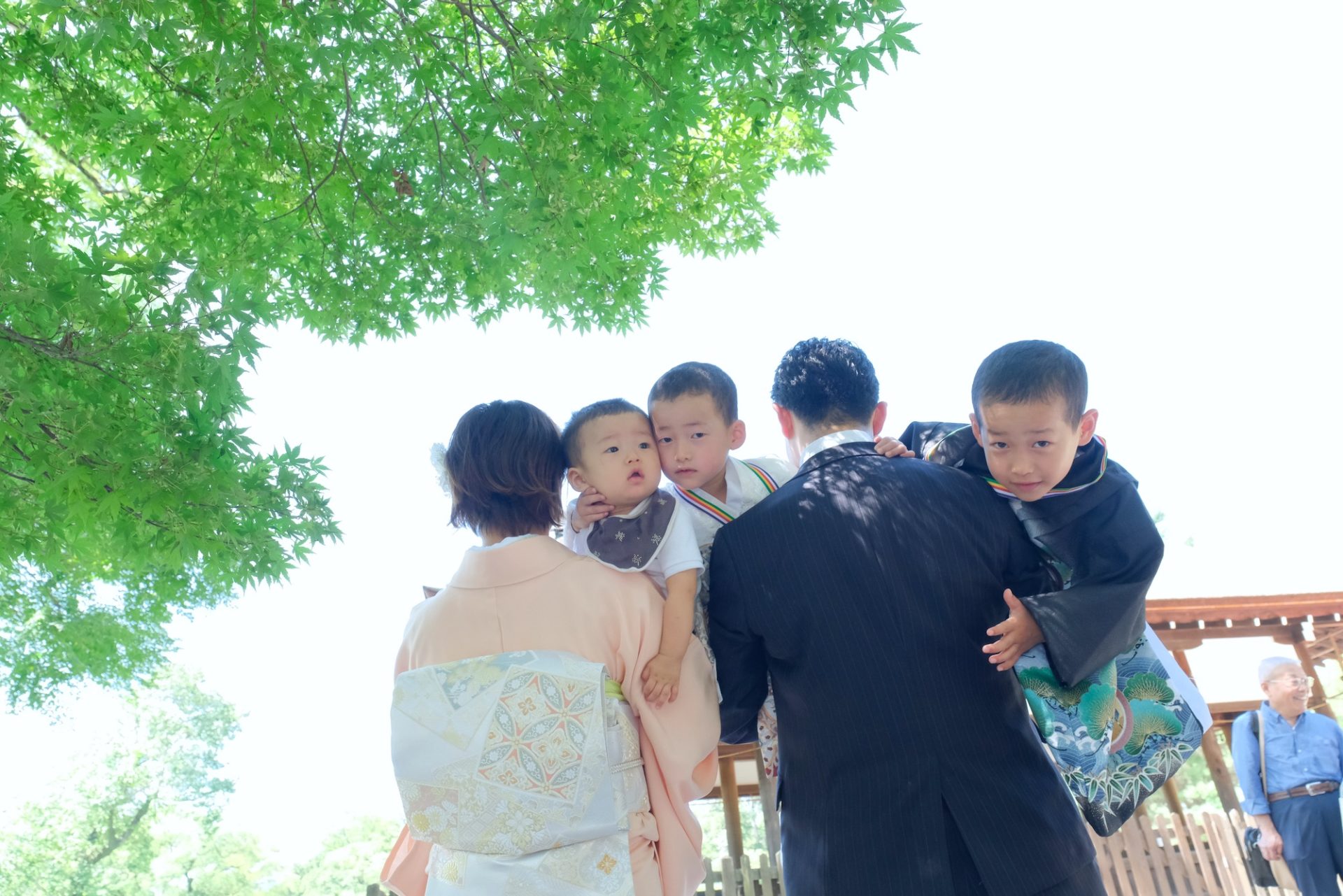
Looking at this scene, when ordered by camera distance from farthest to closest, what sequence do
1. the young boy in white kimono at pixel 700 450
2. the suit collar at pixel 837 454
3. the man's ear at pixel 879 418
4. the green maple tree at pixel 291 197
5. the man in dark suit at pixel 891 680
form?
the green maple tree at pixel 291 197
the young boy in white kimono at pixel 700 450
the man's ear at pixel 879 418
the suit collar at pixel 837 454
the man in dark suit at pixel 891 680

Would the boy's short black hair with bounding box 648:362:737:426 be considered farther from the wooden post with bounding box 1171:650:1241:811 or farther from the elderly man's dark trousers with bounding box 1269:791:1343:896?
the wooden post with bounding box 1171:650:1241:811

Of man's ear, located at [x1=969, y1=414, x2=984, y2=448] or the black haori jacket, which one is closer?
the black haori jacket

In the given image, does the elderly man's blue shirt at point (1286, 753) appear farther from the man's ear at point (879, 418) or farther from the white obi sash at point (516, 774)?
the white obi sash at point (516, 774)

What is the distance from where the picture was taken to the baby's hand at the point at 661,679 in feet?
6.01

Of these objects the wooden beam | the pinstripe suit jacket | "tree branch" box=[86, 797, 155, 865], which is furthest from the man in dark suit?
"tree branch" box=[86, 797, 155, 865]

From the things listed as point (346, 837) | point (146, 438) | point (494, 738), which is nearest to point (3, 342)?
point (146, 438)

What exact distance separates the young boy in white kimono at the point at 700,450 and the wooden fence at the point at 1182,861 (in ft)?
20.0

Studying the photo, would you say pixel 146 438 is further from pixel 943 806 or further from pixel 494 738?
pixel 943 806

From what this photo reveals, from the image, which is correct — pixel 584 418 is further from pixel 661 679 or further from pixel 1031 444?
pixel 1031 444

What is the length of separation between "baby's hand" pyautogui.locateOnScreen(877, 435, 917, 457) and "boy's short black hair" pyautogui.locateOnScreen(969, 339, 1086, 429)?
0.18 m

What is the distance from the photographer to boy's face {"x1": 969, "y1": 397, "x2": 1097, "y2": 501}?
1770mm

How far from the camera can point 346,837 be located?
21.1m

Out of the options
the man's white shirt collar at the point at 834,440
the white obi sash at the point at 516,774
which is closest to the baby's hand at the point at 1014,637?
the man's white shirt collar at the point at 834,440

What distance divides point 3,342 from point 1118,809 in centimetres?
312
